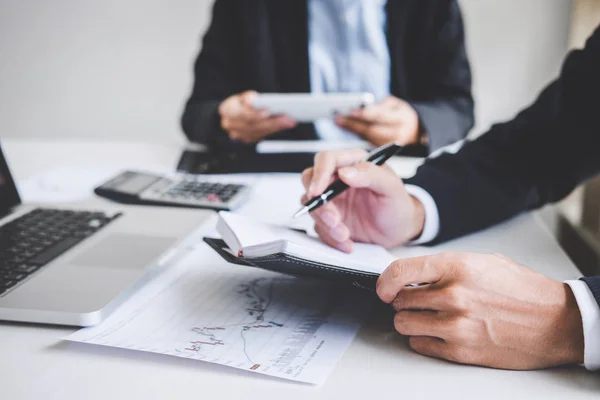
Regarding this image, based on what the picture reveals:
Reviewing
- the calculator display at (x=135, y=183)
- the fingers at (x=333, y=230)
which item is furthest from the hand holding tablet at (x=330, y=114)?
the fingers at (x=333, y=230)

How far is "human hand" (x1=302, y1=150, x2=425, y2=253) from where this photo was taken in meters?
0.64

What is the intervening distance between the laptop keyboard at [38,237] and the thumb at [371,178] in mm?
346

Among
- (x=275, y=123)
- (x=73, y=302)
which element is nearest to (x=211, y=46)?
(x=275, y=123)

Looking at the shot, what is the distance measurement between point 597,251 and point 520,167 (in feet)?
2.93

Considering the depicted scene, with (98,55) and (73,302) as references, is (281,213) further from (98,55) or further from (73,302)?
(98,55)

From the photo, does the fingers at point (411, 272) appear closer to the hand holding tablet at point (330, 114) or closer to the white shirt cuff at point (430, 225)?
the white shirt cuff at point (430, 225)

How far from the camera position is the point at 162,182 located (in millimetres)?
935

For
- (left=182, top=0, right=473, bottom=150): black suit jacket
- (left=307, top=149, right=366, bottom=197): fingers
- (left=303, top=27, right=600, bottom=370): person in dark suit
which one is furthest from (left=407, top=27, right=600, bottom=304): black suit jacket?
(left=182, top=0, right=473, bottom=150): black suit jacket

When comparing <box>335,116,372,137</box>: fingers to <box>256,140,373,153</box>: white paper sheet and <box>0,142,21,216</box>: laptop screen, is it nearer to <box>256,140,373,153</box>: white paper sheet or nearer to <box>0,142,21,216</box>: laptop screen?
<box>256,140,373,153</box>: white paper sheet

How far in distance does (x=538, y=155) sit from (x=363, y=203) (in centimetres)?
30

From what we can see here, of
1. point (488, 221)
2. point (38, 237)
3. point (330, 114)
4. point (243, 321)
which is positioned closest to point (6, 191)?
point (38, 237)

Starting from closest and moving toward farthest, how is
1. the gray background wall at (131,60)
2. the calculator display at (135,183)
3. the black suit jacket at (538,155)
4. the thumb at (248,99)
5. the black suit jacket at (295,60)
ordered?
the black suit jacket at (538,155), the calculator display at (135,183), the thumb at (248,99), the black suit jacket at (295,60), the gray background wall at (131,60)

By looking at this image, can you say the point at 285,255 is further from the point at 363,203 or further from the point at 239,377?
the point at 363,203

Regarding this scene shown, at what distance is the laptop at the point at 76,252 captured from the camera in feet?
1.71
